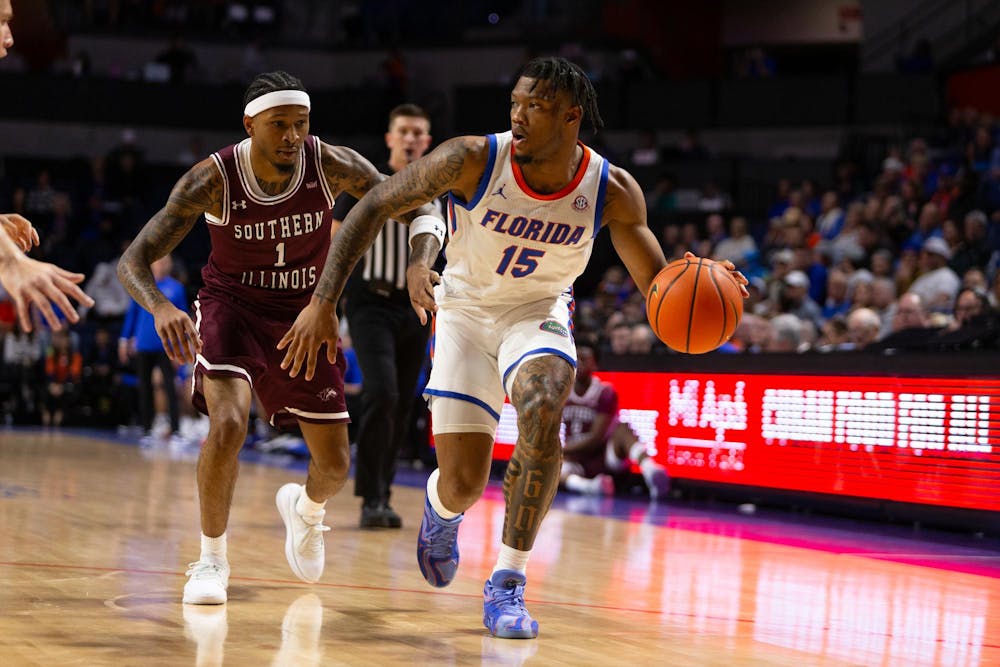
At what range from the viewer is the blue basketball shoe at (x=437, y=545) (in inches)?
192

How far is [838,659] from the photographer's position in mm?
4277

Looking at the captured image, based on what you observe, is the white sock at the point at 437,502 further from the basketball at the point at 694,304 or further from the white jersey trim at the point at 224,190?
the white jersey trim at the point at 224,190

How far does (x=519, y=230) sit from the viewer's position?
4.67 m

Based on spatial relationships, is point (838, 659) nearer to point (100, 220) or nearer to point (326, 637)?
point (326, 637)

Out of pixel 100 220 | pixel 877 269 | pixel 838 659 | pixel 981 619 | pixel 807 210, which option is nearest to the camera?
pixel 838 659

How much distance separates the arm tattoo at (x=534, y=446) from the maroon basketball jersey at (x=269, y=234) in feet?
4.10

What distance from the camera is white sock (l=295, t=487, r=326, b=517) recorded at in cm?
543

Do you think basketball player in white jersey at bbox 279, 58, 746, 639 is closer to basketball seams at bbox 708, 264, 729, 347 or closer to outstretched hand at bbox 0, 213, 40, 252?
basketball seams at bbox 708, 264, 729, 347

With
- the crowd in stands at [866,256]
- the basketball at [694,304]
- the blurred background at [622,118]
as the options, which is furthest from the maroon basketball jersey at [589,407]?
the basketball at [694,304]

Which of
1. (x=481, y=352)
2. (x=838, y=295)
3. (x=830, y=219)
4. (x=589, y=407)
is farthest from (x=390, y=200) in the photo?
(x=830, y=219)

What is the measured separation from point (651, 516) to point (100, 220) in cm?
1453

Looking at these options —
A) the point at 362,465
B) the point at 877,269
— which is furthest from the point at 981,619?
the point at 877,269

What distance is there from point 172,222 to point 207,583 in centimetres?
139

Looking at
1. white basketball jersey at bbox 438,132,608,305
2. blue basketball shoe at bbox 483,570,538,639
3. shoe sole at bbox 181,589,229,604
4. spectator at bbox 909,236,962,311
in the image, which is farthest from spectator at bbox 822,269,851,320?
shoe sole at bbox 181,589,229,604
